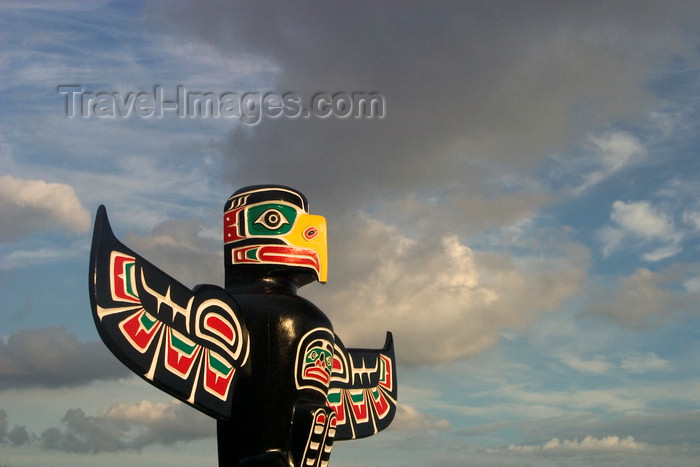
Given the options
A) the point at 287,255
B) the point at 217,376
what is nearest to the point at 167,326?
the point at 217,376

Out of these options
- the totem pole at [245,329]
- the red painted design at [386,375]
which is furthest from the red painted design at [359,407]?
the totem pole at [245,329]

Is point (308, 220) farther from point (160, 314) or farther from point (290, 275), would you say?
point (160, 314)

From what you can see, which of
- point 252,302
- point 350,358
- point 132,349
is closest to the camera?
point 132,349

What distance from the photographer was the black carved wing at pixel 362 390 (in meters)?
15.4

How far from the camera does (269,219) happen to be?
44.0 ft

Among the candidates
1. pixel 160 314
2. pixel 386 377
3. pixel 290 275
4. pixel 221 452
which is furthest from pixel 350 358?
pixel 160 314

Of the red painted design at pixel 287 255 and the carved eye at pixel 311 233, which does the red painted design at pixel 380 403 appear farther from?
the carved eye at pixel 311 233

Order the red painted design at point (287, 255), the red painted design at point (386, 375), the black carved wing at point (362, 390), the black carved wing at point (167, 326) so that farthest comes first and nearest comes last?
the red painted design at point (386, 375) < the black carved wing at point (362, 390) < the red painted design at point (287, 255) < the black carved wing at point (167, 326)

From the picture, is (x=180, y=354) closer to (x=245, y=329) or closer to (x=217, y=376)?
(x=217, y=376)

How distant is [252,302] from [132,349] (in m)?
2.41

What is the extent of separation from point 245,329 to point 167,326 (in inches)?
56.5

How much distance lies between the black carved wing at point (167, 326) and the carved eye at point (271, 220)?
4.83ft

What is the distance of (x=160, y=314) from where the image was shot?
11258mm

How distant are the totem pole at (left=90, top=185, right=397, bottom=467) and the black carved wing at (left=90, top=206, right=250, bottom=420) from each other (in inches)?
0.5
